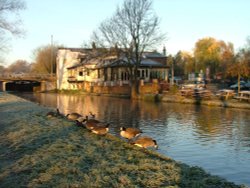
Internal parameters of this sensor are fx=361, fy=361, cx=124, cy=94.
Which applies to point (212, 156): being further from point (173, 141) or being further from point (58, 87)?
point (58, 87)

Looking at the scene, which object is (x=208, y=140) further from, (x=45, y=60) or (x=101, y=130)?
(x=45, y=60)

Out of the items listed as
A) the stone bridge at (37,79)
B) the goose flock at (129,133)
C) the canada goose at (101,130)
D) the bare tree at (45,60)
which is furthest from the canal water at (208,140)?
the bare tree at (45,60)

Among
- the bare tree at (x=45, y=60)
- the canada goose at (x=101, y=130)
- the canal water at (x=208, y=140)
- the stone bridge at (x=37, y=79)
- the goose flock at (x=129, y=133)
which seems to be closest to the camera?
the canal water at (x=208, y=140)

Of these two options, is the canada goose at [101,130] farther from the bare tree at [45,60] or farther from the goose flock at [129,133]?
the bare tree at [45,60]

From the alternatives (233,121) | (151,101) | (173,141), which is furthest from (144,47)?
(173,141)

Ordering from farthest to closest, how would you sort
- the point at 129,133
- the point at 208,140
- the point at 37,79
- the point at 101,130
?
the point at 37,79
the point at 208,140
the point at 101,130
the point at 129,133

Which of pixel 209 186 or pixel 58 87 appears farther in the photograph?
pixel 58 87

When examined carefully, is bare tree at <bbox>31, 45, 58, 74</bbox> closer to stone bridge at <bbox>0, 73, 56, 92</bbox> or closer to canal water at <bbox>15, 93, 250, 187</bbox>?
stone bridge at <bbox>0, 73, 56, 92</bbox>

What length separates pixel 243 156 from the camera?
40.9 ft

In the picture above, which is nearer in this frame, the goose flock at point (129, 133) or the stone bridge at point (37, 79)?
the goose flock at point (129, 133)

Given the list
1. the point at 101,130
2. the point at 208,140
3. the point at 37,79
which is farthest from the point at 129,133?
the point at 37,79

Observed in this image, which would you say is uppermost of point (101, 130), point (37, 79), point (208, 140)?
A: point (37, 79)

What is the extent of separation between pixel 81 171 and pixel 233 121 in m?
15.5

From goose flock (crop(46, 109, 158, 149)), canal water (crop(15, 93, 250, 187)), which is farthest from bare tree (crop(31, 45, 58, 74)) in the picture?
goose flock (crop(46, 109, 158, 149))
